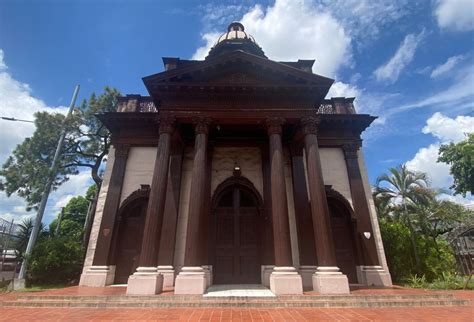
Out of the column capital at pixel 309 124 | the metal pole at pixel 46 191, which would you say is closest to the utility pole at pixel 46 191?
the metal pole at pixel 46 191

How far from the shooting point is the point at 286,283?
285 inches

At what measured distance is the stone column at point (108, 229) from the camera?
9.27 m

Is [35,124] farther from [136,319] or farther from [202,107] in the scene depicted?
[136,319]

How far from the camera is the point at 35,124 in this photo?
1455cm

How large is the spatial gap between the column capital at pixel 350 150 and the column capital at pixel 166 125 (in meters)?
8.12

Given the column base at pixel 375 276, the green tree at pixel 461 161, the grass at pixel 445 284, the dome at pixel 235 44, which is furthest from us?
the green tree at pixel 461 161

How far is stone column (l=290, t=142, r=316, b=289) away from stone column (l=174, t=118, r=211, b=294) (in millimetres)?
→ 4213

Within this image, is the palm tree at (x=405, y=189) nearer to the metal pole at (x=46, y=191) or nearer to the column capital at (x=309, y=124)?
the column capital at (x=309, y=124)

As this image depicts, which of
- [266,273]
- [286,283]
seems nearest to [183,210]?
[266,273]

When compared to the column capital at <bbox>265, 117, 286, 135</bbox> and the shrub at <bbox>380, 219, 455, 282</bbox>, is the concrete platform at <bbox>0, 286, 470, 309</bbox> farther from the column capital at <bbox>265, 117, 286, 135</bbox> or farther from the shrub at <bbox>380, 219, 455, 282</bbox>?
the column capital at <bbox>265, 117, 286, 135</bbox>

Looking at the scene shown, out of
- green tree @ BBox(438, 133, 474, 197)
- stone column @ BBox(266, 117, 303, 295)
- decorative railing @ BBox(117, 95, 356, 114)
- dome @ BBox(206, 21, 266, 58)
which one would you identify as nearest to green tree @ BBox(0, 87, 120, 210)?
decorative railing @ BBox(117, 95, 356, 114)

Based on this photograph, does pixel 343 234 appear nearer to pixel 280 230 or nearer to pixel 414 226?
pixel 280 230

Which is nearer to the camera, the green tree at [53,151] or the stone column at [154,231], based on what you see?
the stone column at [154,231]

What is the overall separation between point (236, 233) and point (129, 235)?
4704 millimetres
